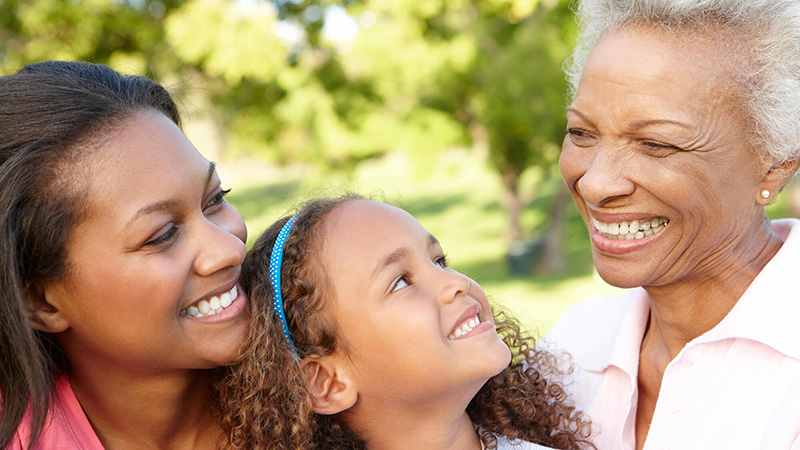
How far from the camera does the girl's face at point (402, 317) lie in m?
2.43

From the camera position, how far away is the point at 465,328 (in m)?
2.54

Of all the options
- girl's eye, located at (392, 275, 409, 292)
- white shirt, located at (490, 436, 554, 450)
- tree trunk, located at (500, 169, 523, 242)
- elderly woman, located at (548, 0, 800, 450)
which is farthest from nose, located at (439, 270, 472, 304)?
tree trunk, located at (500, 169, 523, 242)

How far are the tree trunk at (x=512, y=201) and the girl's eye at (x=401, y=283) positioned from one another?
11699mm

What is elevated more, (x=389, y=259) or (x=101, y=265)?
(x=101, y=265)

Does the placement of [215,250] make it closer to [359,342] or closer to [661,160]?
[359,342]

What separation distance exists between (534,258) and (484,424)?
42.2 feet

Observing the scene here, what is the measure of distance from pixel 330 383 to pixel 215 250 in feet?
2.18

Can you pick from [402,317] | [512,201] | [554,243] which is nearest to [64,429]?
[402,317]

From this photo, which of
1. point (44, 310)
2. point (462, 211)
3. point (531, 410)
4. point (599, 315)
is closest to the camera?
point (44, 310)

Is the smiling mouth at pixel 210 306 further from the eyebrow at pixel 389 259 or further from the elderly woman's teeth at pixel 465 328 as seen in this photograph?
the elderly woman's teeth at pixel 465 328

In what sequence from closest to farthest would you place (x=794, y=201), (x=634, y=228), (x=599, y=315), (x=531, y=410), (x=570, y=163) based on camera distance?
1. (x=634, y=228)
2. (x=570, y=163)
3. (x=531, y=410)
4. (x=599, y=315)
5. (x=794, y=201)

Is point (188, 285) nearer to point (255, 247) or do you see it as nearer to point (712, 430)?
point (255, 247)

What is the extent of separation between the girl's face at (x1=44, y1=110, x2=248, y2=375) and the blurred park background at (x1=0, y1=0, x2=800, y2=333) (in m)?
1.18

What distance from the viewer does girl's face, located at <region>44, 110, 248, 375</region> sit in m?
2.06
